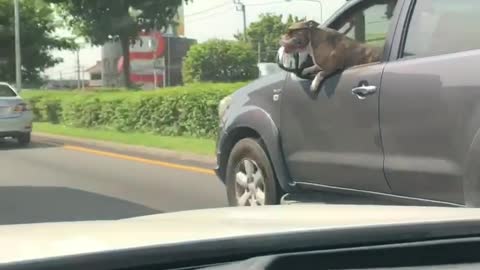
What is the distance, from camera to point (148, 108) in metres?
20.2

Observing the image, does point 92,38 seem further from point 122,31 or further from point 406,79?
point 406,79

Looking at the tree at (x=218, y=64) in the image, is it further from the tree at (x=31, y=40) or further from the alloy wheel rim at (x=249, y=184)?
the alloy wheel rim at (x=249, y=184)

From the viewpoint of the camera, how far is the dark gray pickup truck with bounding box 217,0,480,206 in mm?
4887

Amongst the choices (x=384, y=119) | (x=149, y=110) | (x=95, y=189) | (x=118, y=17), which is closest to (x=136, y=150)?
(x=149, y=110)

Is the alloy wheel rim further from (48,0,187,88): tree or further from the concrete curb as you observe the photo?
(48,0,187,88): tree

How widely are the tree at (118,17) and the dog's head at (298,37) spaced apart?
27.2 m

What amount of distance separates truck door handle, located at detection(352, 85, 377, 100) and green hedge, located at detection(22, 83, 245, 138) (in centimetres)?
1156

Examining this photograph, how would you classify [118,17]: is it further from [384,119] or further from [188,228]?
[188,228]

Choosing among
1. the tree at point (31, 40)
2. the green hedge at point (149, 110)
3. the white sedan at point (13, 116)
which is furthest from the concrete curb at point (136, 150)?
the tree at point (31, 40)

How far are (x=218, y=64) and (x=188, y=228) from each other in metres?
41.7

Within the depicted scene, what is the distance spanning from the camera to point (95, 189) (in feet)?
35.1

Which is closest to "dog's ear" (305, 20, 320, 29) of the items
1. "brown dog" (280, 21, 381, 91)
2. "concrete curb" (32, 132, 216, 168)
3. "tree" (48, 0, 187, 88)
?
"brown dog" (280, 21, 381, 91)

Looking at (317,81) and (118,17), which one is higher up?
(118,17)

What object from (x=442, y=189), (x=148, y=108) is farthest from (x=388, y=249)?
(x=148, y=108)
